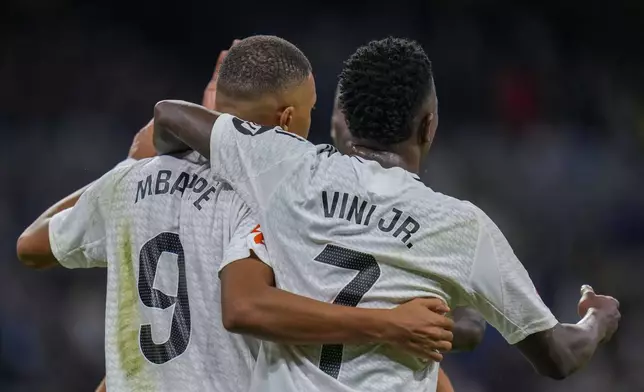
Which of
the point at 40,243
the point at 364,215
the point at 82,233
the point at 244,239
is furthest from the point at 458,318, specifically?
the point at 40,243

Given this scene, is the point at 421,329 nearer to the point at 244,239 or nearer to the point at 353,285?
the point at 353,285

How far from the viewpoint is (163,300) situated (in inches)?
101

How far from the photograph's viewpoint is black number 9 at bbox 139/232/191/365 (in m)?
2.53

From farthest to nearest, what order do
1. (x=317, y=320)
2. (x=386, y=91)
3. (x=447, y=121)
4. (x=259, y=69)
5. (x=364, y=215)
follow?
(x=447, y=121) < (x=259, y=69) < (x=386, y=91) < (x=364, y=215) < (x=317, y=320)

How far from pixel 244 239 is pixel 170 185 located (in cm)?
30

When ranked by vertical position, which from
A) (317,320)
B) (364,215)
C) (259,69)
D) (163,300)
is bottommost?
(163,300)

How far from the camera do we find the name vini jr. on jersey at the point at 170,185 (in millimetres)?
2576

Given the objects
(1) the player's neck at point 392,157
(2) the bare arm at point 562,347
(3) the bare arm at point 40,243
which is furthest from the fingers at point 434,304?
(3) the bare arm at point 40,243

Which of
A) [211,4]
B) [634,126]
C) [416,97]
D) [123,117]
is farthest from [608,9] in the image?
[416,97]

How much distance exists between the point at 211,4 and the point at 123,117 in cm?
121

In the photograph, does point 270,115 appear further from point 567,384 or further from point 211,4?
point 211,4

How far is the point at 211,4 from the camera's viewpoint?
26.1ft

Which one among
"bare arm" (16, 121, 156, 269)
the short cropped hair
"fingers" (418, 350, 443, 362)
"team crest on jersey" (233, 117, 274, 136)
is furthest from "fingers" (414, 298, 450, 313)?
"bare arm" (16, 121, 156, 269)

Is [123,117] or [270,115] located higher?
[270,115]
